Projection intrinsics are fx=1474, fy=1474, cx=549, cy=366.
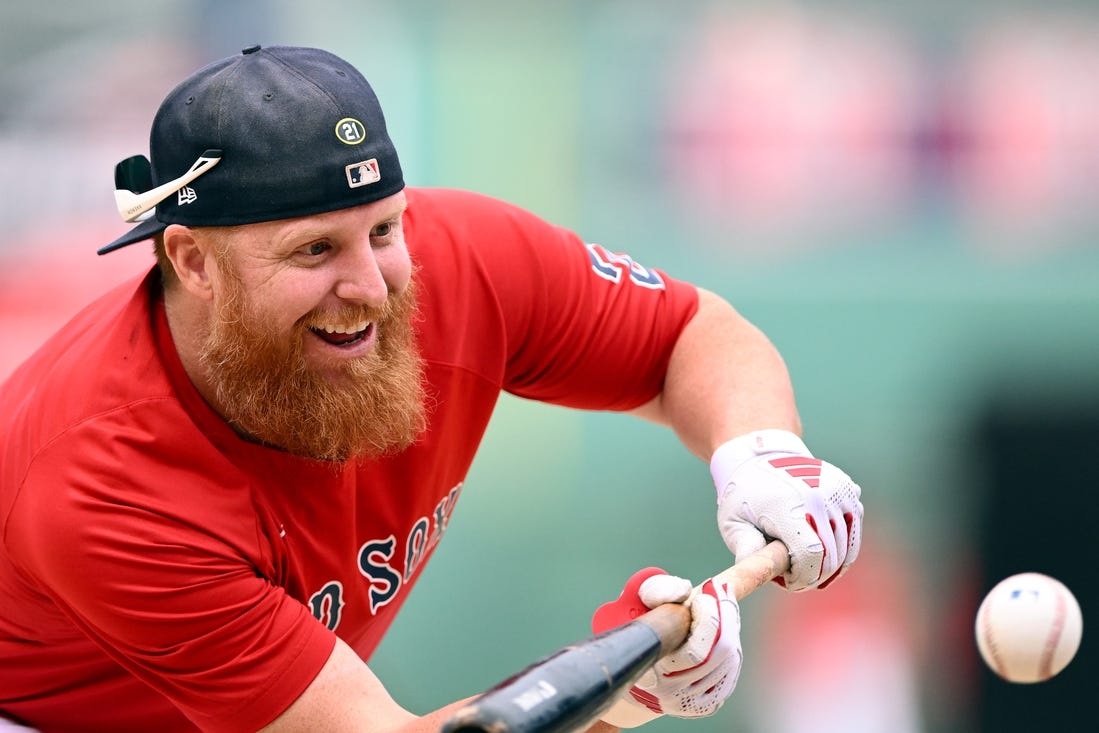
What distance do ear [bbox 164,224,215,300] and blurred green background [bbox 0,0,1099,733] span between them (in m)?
3.10

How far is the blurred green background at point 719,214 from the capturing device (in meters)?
5.57

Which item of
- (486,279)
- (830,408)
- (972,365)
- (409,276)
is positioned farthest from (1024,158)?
(409,276)

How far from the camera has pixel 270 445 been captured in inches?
111

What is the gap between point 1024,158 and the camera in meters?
5.93

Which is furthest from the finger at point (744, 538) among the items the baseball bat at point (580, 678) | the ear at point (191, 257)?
the ear at point (191, 257)

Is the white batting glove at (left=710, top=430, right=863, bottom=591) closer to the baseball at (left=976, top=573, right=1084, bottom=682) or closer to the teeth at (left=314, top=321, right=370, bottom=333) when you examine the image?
the baseball at (left=976, top=573, right=1084, bottom=682)

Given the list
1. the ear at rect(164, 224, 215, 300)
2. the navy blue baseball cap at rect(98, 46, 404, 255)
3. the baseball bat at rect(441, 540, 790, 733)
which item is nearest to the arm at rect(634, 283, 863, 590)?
the baseball bat at rect(441, 540, 790, 733)

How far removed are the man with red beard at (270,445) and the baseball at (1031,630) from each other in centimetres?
33

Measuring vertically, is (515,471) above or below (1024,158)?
below

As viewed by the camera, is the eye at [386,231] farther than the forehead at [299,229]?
Yes

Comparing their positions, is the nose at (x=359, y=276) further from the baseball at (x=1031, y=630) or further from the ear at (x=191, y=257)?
the baseball at (x=1031, y=630)

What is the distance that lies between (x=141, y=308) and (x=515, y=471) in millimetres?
3078

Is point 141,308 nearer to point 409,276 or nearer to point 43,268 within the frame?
point 409,276

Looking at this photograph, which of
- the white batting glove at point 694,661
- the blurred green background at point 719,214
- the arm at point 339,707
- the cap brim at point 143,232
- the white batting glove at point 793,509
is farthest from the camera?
the blurred green background at point 719,214
